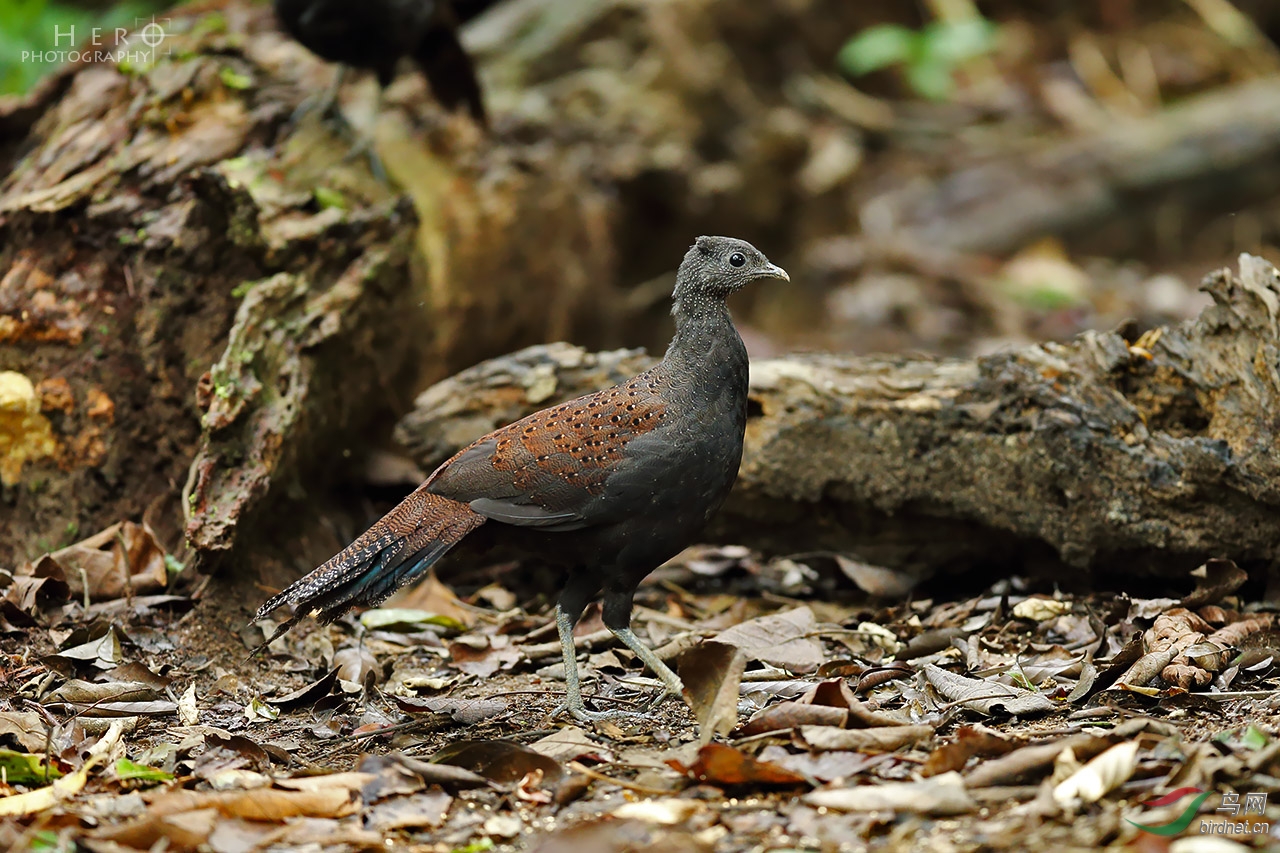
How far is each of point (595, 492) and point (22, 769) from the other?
1858 mm

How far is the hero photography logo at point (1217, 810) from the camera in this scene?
257cm

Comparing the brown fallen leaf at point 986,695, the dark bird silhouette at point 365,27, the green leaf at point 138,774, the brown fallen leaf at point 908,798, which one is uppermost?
the dark bird silhouette at point 365,27

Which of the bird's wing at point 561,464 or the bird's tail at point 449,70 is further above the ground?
the bird's tail at point 449,70

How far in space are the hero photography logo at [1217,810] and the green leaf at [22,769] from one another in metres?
2.87

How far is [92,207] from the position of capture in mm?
Answer: 5543

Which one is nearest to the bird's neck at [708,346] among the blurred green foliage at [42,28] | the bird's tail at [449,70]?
the bird's tail at [449,70]

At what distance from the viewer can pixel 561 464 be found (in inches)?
160

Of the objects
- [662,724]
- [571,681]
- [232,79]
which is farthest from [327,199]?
[662,724]

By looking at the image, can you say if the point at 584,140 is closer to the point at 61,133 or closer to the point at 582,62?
the point at 582,62

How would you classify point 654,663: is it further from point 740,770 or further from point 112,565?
point 112,565

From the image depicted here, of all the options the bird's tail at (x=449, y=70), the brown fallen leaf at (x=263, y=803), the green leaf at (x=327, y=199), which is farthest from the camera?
the bird's tail at (x=449, y=70)

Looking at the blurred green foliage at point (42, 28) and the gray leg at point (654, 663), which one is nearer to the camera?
the gray leg at point (654, 663)

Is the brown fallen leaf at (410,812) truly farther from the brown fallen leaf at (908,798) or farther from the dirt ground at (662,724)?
the brown fallen leaf at (908,798)

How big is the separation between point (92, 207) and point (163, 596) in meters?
1.93
